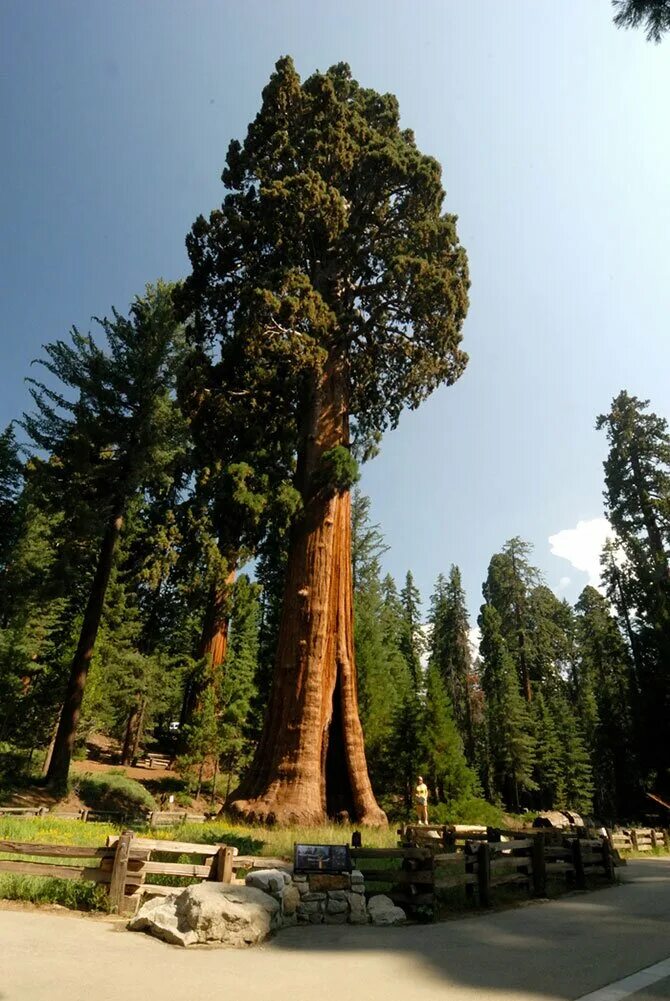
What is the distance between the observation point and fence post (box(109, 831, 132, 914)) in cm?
661

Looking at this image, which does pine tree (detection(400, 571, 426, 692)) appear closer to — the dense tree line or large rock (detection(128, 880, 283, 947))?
the dense tree line

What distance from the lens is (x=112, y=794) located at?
69.1 feet

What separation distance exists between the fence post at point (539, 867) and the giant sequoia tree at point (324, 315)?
4357 millimetres

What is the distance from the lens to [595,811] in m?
43.9

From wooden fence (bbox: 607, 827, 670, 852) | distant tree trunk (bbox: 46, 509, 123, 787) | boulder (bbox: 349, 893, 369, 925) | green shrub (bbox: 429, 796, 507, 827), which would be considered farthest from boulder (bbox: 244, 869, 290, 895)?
wooden fence (bbox: 607, 827, 670, 852)

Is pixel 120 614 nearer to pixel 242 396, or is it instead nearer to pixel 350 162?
pixel 242 396

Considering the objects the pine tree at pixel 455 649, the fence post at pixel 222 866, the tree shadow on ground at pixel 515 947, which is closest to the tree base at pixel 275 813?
the tree shadow on ground at pixel 515 947

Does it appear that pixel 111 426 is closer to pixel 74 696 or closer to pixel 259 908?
pixel 74 696

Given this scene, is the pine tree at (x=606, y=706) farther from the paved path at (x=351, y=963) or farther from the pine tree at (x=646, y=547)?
the paved path at (x=351, y=963)

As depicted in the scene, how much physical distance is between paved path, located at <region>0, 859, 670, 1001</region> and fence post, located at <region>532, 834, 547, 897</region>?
7.17 ft

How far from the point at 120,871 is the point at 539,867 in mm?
6268

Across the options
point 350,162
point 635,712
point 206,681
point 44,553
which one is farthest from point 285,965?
point 635,712

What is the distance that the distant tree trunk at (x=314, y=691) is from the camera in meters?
12.2

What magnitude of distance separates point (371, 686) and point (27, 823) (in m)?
15.8
